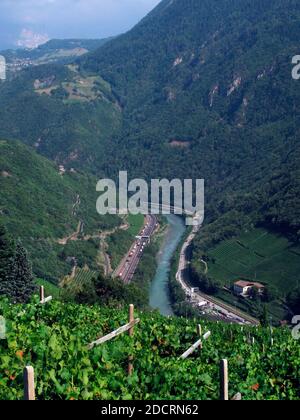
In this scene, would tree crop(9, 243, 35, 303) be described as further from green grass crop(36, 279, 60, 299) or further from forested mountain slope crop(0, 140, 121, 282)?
forested mountain slope crop(0, 140, 121, 282)

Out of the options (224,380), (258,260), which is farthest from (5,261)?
(258,260)

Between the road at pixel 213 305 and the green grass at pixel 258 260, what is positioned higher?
the green grass at pixel 258 260

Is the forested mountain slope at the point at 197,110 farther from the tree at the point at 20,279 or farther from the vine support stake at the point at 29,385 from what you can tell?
the vine support stake at the point at 29,385

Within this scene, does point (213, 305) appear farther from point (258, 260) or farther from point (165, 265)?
point (165, 265)

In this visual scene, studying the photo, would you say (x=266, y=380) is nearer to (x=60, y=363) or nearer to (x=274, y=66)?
(x=60, y=363)

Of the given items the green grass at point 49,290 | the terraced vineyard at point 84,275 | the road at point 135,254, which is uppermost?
the green grass at point 49,290

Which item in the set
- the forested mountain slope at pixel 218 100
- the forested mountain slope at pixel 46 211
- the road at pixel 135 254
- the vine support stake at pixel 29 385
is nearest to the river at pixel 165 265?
the road at pixel 135 254
